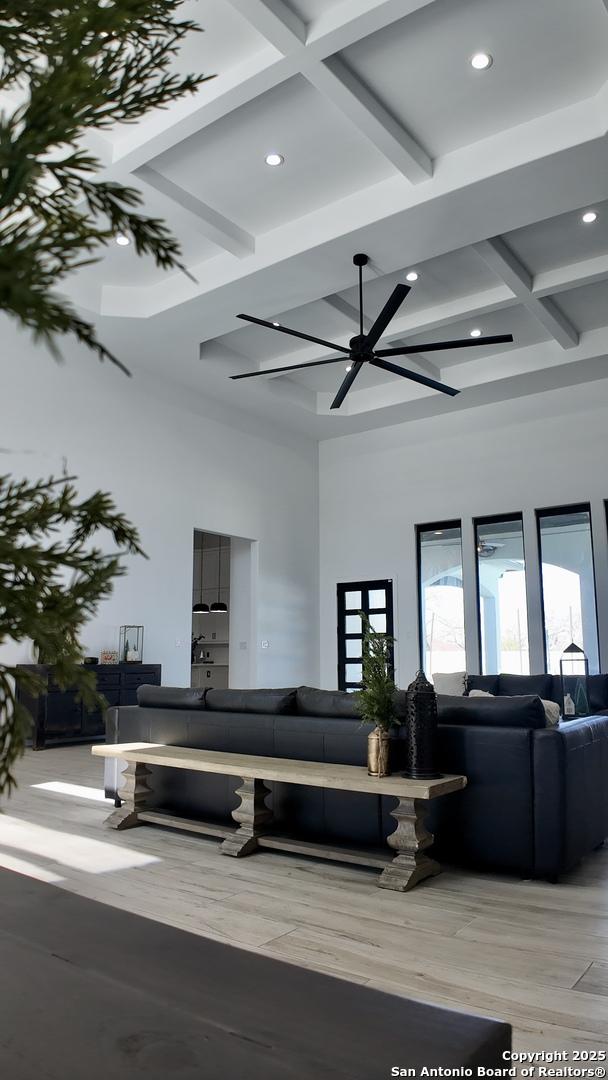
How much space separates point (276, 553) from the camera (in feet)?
35.3

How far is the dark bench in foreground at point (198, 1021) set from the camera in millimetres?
527

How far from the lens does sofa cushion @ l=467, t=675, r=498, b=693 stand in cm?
744

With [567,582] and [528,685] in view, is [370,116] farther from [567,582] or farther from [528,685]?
[567,582]

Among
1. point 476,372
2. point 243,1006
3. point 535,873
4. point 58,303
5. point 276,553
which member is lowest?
point 535,873

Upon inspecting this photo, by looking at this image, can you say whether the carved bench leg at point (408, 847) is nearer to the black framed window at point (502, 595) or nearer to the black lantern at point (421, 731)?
the black lantern at point (421, 731)

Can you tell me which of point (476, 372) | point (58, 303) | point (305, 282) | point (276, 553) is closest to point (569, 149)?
point (305, 282)

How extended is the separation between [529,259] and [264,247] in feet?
8.42

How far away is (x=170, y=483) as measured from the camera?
9.14 m

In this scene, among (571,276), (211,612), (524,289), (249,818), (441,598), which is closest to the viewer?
(249,818)

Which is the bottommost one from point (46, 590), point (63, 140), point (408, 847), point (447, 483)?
point (408, 847)

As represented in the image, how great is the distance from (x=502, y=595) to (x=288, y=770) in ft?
23.2

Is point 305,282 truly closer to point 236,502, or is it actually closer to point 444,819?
point 236,502

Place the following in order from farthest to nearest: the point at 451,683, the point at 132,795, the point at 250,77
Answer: the point at 451,683, the point at 250,77, the point at 132,795

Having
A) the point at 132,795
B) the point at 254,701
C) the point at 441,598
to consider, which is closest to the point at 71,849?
the point at 132,795
